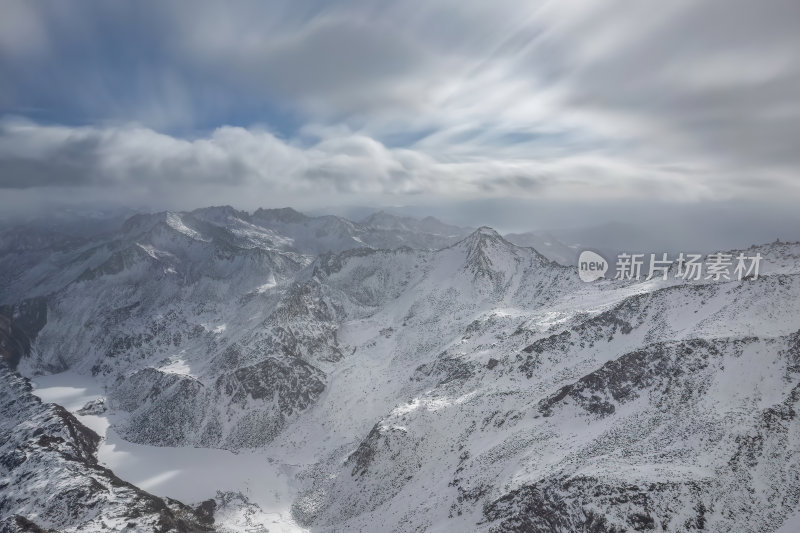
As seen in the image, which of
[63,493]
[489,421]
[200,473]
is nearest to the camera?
[63,493]


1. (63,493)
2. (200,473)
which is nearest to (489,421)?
(200,473)

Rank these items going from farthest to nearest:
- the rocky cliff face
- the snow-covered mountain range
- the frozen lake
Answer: the frozen lake < the rocky cliff face < the snow-covered mountain range

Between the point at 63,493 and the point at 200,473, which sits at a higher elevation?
the point at 63,493

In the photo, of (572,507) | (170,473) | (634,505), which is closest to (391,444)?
(572,507)

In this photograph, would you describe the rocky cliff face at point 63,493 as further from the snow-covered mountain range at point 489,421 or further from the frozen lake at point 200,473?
the frozen lake at point 200,473

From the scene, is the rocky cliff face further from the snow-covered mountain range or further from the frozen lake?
the frozen lake

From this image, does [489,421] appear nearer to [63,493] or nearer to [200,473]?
[200,473]

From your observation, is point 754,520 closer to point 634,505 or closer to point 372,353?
point 634,505

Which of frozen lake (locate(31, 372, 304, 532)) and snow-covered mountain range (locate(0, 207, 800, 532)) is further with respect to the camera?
frozen lake (locate(31, 372, 304, 532))

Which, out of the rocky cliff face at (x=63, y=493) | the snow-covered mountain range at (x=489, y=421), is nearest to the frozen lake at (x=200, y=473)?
the snow-covered mountain range at (x=489, y=421)

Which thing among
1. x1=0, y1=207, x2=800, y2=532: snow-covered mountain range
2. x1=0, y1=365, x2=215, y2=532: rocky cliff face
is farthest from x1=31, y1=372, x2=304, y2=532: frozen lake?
x1=0, y1=365, x2=215, y2=532: rocky cliff face

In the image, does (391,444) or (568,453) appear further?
(391,444)
